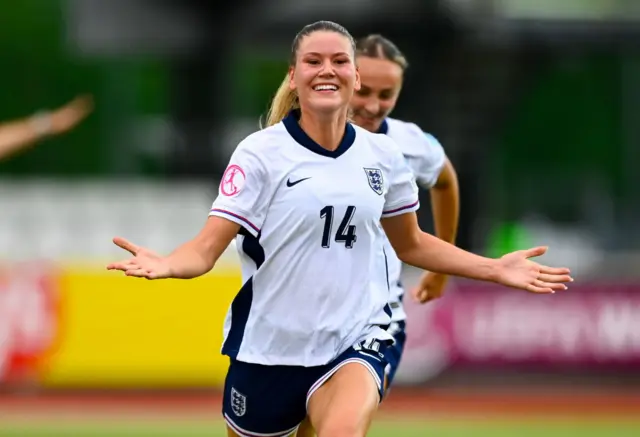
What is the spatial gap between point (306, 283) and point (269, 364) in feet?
1.23

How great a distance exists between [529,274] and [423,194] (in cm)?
977

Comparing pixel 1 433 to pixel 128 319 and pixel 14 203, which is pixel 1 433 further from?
pixel 14 203

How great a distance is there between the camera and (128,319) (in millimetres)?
14578

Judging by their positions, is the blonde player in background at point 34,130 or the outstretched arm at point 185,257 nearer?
the outstretched arm at point 185,257

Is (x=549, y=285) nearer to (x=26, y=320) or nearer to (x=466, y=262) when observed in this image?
(x=466, y=262)

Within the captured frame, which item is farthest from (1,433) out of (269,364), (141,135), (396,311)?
(141,135)

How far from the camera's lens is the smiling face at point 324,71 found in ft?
18.1

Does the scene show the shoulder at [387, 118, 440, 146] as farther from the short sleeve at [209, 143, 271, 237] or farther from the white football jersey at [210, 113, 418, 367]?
the short sleeve at [209, 143, 271, 237]

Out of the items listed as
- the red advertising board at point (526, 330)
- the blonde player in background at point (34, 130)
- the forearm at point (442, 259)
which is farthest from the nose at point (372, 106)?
the red advertising board at point (526, 330)

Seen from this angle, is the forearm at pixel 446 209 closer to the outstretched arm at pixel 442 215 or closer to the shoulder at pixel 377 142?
the outstretched arm at pixel 442 215

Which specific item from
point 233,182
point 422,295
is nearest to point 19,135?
point 422,295

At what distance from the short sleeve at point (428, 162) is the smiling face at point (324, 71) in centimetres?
133

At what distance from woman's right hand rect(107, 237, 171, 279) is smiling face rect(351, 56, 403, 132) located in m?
1.83

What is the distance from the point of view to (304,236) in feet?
18.3
